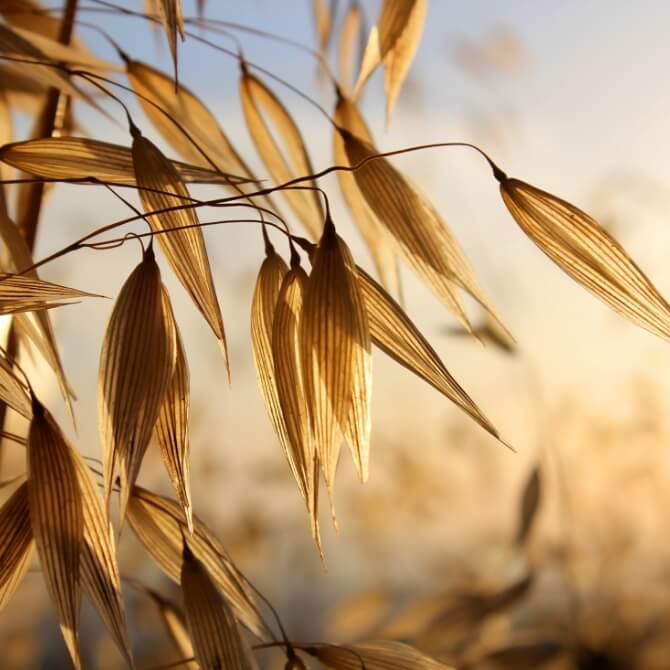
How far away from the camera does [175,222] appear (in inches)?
8.8

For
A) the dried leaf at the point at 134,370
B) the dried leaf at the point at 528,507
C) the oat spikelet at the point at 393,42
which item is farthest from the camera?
the dried leaf at the point at 528,507

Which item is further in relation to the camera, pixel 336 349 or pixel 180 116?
pixel 180 116

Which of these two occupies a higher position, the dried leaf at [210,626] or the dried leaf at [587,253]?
the dried leaf at [587,253]

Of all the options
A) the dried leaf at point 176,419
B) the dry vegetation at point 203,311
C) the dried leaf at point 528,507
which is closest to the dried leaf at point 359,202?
the dry vegetation at point 203,311

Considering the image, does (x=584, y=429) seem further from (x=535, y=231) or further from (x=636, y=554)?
(x=535, y=231)

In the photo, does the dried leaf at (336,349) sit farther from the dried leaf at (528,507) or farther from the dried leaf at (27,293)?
the dried leaf at (528,507)

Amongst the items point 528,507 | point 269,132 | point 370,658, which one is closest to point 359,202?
point 269,132

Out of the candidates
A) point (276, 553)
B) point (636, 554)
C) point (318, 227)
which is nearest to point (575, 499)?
point (636, 554)

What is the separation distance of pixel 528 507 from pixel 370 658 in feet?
1.59

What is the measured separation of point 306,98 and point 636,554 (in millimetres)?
932

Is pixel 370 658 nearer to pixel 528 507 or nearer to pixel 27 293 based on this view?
pixel 27 293

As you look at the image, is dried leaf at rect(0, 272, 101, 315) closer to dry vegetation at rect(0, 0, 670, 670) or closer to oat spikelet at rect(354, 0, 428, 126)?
dry vegetation at rect(0, 0, 670, 670)

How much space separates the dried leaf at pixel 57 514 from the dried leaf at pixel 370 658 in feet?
0.25

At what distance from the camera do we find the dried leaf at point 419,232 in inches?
10.0
